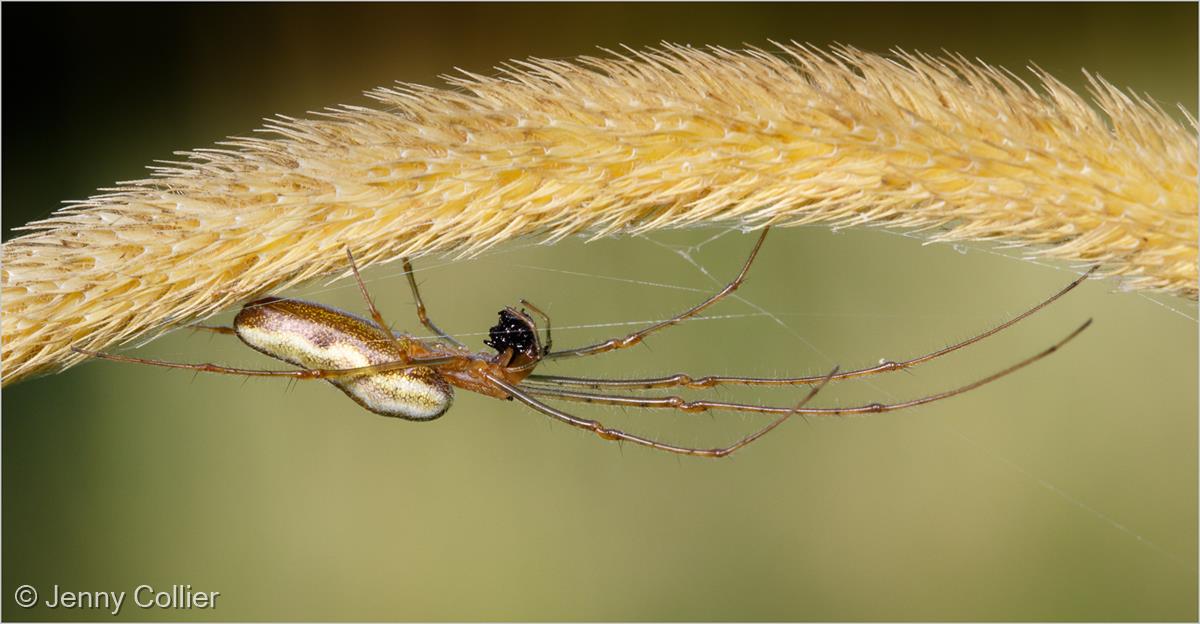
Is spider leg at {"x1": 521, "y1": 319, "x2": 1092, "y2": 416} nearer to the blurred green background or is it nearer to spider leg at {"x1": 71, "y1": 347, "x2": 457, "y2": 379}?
spider leg at {"x1": 71, "y1": 347, "x2": 457, "y2": 379}

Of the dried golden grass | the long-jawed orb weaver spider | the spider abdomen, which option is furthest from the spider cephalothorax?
the dried golden grass

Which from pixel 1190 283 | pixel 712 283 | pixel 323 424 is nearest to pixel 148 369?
pixel 323 424

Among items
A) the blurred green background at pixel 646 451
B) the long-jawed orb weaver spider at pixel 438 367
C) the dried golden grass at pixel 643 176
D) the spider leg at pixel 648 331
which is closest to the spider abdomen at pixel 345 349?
the long-jawed orb weaver spider at pixel 438 367

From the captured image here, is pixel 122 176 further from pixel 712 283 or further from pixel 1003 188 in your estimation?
pixel 1003 188

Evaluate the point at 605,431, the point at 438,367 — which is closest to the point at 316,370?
the point at 438,367

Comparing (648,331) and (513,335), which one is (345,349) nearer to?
(513,335)
